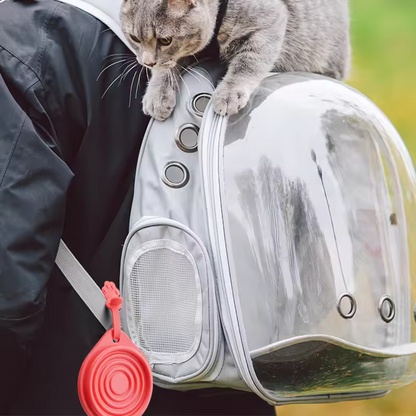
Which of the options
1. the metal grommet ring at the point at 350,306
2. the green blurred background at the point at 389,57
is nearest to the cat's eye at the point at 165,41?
the metal grommet ring at the point at 350,306

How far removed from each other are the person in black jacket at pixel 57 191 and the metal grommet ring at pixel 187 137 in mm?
86

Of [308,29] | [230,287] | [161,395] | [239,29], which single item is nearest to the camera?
[230,287]

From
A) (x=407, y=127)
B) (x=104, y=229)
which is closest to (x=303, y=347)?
(x=104, y=229)

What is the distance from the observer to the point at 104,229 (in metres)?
1.09

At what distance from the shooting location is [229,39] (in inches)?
48.9

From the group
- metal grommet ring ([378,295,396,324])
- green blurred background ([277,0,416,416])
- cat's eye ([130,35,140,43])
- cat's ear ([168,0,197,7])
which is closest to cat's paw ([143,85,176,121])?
cat's eye ([130,35,140,43])

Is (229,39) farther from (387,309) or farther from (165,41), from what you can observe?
(387,309)

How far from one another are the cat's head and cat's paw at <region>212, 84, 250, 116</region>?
0.67ft

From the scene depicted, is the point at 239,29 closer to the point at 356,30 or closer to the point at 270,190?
the point at 270,190

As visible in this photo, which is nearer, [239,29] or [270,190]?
[270,190]

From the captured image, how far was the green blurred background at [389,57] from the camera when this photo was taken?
2.65 metres

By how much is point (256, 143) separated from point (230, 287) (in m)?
0.20

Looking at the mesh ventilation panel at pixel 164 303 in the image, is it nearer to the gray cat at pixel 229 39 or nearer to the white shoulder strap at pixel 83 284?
the white shoulder strap at pixel 83 284

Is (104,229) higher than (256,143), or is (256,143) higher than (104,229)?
(256,143)
